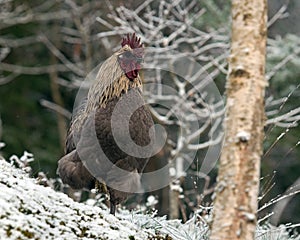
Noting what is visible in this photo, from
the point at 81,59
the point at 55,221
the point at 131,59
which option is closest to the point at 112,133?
the point at 131,59

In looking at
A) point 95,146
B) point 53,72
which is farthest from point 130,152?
point 53,72

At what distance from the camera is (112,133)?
200 inches

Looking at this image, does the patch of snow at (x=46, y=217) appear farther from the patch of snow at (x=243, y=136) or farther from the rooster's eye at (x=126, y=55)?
the rooster's eye at (x=126, y=55)

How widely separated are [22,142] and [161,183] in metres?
3.98

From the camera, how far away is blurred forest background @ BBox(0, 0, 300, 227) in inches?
402

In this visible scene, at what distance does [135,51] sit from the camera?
217 inches

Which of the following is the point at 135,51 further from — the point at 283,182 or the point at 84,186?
the point at 283,182

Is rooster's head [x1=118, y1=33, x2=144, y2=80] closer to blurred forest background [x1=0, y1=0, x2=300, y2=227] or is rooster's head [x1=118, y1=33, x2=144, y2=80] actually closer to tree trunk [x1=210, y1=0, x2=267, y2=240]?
tree trunk [x1=210, y1=0, x2=267, y2=240]

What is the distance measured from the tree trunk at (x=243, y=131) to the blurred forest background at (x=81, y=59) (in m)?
5.95

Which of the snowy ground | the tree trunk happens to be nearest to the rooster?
the snowy ground

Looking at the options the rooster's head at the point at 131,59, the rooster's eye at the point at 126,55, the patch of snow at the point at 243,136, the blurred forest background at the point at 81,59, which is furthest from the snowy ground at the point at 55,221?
the blurred forest background at the point at 81,59

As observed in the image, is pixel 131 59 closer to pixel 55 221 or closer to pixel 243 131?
pixel 55 221

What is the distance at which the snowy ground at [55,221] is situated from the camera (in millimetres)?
3189

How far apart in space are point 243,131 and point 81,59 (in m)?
11.1
